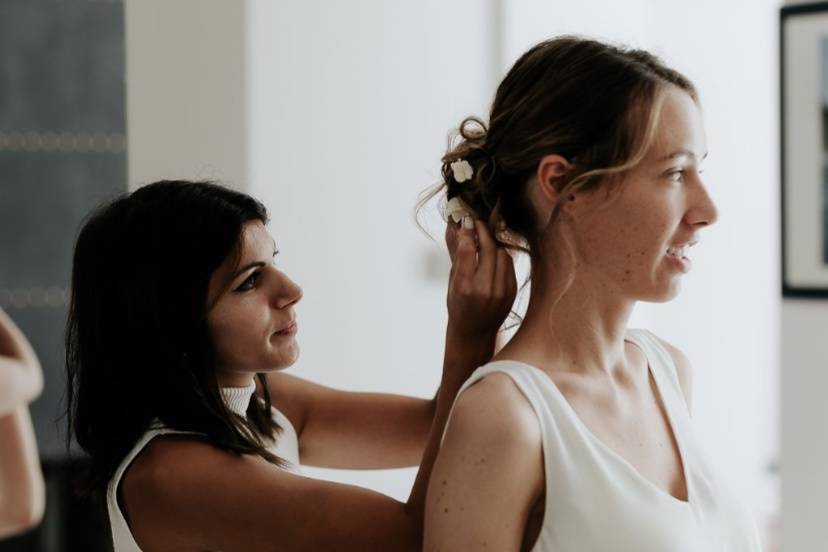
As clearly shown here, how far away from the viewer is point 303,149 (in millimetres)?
2215

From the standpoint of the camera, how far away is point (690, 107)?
3.98 ft

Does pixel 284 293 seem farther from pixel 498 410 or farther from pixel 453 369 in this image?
pixel 498 410

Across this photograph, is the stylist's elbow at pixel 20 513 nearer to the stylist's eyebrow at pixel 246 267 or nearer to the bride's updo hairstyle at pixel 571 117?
the stylist's eyebrow at pixel 246 267

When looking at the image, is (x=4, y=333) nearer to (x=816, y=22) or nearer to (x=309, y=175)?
(x=309, y=175)

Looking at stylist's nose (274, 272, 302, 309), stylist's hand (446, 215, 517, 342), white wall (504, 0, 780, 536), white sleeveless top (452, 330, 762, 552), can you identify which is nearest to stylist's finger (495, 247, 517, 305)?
stylist's hand (446, 215, 517, 342)

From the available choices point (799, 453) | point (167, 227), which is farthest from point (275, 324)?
point (799, 453)

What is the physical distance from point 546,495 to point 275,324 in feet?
1.43

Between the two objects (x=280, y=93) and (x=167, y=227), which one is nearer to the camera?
(x=167, y=227)

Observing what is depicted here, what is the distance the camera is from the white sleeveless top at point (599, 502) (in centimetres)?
113

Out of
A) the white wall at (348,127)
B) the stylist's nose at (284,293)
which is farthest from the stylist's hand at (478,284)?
the white wall at (348,127)

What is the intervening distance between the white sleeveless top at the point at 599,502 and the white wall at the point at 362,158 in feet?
3.16

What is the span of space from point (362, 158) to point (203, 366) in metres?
1.02

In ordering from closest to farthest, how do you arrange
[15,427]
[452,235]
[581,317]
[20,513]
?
[581,317], [452,235], [15,427], [20,513]

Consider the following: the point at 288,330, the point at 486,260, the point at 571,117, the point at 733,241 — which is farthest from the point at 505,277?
the point at 733,241
